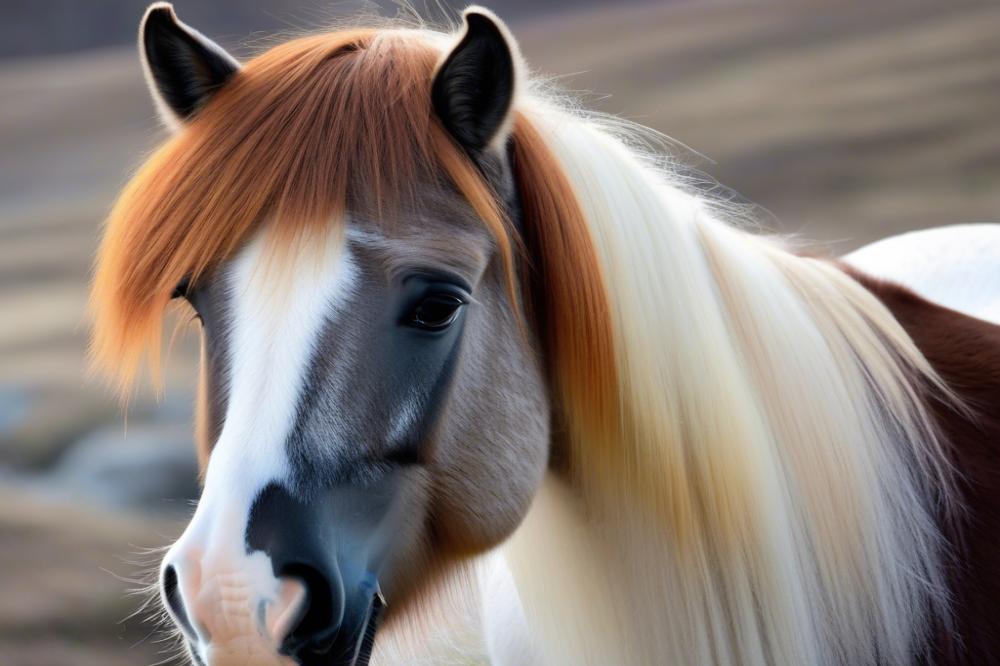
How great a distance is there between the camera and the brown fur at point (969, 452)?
1.07 metres

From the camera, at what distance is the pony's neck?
102 centimetres

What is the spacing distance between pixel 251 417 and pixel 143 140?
8.23 ft

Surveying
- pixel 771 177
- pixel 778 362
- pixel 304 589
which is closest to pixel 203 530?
pixel 304 589

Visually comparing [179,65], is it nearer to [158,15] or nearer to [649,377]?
[158,15]

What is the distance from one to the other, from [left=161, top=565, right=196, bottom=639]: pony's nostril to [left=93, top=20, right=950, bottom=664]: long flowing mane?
30 cm

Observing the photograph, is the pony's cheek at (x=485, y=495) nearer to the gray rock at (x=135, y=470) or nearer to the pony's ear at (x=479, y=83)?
the pony's ear at (x=479, y=83)

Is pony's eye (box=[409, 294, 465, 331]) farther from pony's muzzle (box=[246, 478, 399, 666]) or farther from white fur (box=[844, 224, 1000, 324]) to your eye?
white fur (box=[844, 224, 1000, 324])

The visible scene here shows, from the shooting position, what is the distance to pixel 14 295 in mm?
4715

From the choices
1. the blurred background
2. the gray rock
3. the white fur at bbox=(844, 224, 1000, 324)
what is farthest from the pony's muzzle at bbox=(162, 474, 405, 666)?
the gray rock

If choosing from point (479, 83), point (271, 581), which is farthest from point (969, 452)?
point (271, 581)

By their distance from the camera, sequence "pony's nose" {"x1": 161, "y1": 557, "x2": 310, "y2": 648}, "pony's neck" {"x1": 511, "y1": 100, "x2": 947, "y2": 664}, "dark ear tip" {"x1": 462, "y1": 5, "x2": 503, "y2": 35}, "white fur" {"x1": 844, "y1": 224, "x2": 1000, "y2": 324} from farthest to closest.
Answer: "white fur" {"x1": 844, "y1": 224, "x2": 1000, "y2": 324}, "pony's neck" {"x1": 511, "y1": 100, "x2": 947, "y2": 664}, "dark ear tip" {"x1": 462, "y1": 5, "x2": 503, "y2": 35}, "pony's nose" {"x1": 161, "y1": 557, "x2": 310, "y2": 648}

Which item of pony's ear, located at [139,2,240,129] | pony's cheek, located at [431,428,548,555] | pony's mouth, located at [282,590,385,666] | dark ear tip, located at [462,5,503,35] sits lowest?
pony's mouth, located at [282,590,385,666]

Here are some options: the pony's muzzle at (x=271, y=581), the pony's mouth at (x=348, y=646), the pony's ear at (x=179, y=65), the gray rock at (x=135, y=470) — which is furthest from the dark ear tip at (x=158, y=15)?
the gray rock at (x=135, y=470)

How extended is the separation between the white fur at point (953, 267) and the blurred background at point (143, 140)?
1.15m
